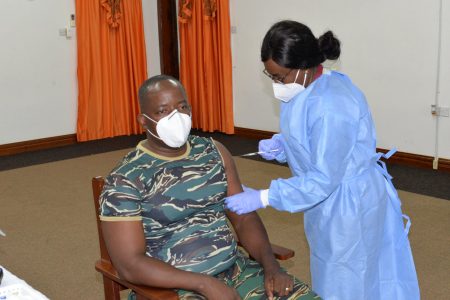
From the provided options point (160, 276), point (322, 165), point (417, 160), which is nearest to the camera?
point (160, 276)

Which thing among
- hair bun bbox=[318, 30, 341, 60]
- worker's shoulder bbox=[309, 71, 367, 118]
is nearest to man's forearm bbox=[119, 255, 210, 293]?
worker's shoulder bbox=[309, 71, 367, 118]

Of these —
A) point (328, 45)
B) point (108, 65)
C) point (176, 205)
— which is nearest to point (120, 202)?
point (176, 205)

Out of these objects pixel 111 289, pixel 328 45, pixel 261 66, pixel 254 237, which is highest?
pixel 328 45

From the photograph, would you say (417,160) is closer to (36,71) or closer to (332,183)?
(332,183)

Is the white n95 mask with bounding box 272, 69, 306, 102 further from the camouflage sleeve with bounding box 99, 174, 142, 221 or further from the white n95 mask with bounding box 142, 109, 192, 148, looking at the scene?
the camouflage sleeve with bounding box 99, 174, 142, 221

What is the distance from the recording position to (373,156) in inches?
75.1

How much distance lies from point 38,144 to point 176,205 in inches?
198

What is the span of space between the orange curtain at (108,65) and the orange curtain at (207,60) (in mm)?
539

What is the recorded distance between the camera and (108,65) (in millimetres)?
6676

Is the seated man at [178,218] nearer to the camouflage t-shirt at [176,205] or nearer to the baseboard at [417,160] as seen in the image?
the camouflage t-shirt at [176,205]

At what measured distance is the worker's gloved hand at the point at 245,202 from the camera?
1806 millimetres

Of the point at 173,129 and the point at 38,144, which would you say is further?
the point at 38,144

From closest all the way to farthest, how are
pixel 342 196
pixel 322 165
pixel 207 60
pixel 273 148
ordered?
pixel 322 165
pixel 342 196
pixel 273 148
pixel 207 60

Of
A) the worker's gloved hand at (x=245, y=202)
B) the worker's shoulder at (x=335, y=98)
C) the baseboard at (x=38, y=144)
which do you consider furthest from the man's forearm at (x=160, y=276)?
the baseboard at (x=38, y=144)
